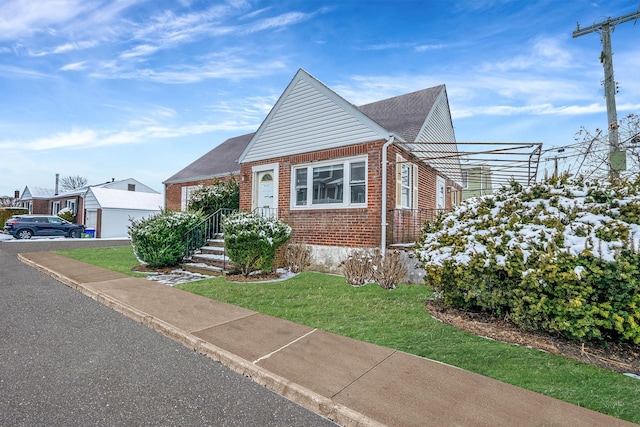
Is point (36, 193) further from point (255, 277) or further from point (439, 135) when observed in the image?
point (439, 135)

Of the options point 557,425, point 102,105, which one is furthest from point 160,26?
point 557,425

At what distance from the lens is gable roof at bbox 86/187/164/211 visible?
86.0 ft

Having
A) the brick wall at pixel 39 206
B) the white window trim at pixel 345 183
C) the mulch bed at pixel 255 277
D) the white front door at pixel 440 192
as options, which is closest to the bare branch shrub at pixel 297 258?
the mulch bed at pixel 255 277

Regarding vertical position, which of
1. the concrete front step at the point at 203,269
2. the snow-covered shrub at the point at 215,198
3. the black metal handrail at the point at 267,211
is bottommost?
the concrete front step at the point at 203,269

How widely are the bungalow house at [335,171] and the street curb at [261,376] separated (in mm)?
5238

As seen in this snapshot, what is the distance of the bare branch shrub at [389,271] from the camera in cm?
690

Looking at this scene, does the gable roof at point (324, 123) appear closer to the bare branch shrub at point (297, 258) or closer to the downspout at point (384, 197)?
the downspout at point (384, 197)

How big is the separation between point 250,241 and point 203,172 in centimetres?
1096

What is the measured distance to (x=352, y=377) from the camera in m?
3.05

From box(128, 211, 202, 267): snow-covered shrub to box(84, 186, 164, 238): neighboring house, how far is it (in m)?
17.2

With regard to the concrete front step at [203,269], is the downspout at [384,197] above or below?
above

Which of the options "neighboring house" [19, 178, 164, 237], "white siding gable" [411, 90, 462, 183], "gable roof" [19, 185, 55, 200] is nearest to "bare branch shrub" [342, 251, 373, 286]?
"white siding gable" [411, 90, 462, 183]

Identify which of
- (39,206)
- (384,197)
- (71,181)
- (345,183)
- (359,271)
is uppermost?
(71,181)

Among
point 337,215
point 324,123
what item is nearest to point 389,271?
point 337,215
